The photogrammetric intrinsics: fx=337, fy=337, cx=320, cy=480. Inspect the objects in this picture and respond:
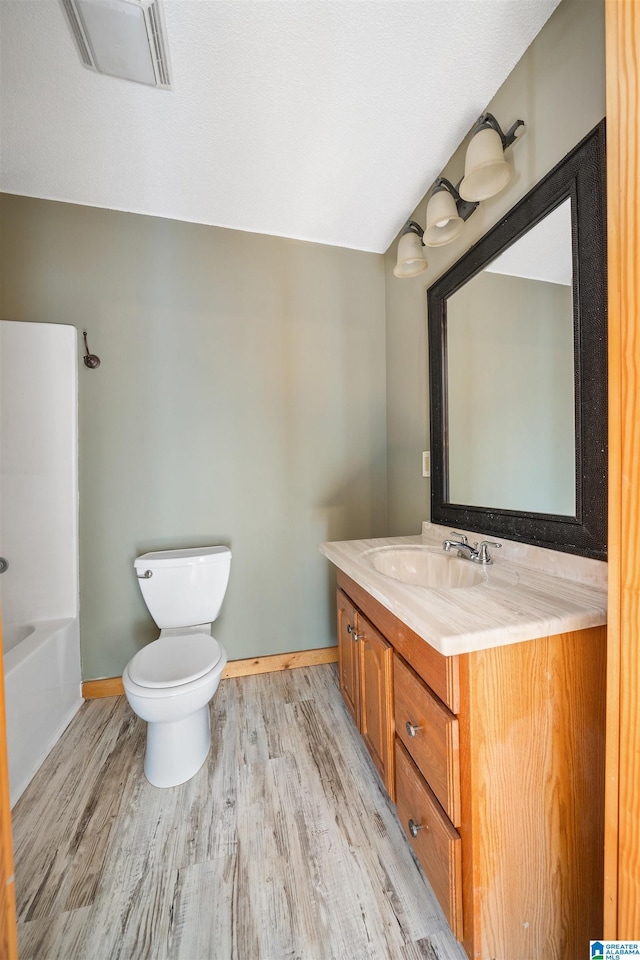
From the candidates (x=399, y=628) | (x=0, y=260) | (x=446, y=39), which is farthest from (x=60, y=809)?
(x=446, y=39)

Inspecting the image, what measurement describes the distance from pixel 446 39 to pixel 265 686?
268 cm

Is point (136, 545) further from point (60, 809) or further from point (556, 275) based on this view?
point (556, 275)

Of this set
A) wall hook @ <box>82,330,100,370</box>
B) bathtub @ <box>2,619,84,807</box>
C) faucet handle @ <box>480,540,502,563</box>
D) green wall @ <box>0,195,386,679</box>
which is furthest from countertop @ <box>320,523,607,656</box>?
wall hook @ <box>82,330,100,370</box>

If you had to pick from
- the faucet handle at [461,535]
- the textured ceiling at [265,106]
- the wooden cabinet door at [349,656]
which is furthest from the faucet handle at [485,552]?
the textured ceiling at [265,106]

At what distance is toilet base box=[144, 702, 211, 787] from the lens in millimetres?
1260

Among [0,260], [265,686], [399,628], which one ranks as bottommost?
[265,686]

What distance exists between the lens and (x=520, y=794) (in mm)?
711

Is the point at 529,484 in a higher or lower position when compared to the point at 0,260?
lower

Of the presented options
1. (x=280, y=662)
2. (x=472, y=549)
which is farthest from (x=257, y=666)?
(x=472, y=549)

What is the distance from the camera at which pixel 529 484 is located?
1092 mm

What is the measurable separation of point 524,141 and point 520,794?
1.76 m

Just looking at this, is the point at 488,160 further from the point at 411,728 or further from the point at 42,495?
the point at 42,495

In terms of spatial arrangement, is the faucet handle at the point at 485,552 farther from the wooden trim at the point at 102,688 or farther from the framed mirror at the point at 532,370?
the wooden trim at the point at 102,688

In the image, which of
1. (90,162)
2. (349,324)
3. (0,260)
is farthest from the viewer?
(349,324)
